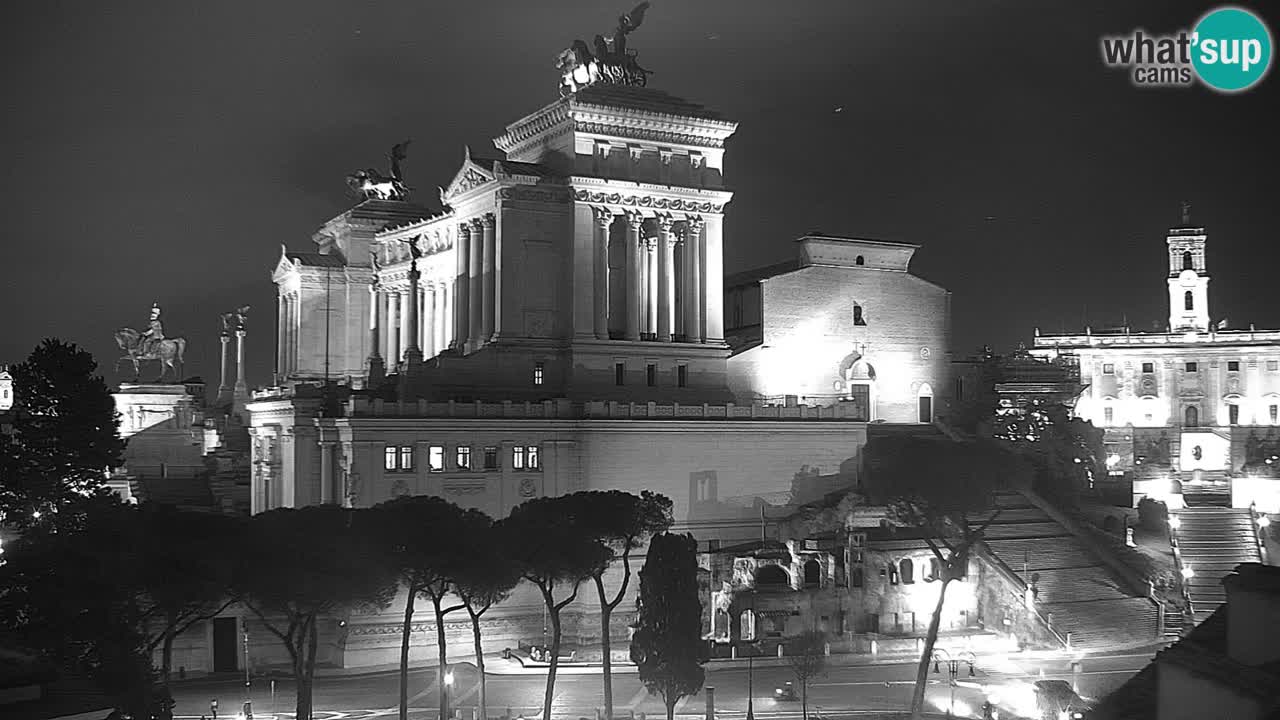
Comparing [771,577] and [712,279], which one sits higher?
[712,279]

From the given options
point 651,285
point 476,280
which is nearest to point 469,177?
point 476,280

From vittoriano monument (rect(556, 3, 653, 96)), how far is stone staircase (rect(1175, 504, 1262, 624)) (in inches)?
1707

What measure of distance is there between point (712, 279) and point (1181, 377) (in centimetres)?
6090

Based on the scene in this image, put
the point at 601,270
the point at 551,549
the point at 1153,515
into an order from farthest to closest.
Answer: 1. the point at 1153,515
2. the point at 601,270
3. the point at 551,549

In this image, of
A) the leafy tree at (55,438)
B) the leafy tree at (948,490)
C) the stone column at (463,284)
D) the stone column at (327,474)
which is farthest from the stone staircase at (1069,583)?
the leafy tree at (55,438)

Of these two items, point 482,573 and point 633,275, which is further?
point 633,275

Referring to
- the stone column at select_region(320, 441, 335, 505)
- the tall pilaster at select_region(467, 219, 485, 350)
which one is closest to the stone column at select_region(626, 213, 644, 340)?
the tall pilaster at select_region(467, 219, 485, 350)

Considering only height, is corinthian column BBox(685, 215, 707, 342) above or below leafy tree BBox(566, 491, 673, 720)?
above

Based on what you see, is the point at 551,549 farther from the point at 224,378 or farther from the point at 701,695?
the point at 224,378

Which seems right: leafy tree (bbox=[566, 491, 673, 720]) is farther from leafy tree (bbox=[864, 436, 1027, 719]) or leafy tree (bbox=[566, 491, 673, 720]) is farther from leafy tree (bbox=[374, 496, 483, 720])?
leafy tree (bbox=[864, 436, 1027, 719])

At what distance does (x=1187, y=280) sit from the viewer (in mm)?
125062

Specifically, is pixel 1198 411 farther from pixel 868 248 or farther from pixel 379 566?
pixel 379 566

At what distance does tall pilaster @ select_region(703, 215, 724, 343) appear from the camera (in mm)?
82562

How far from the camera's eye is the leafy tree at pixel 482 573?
51125mm
